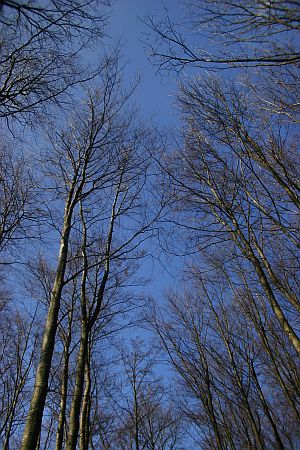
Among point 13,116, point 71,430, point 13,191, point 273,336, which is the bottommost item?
point 71,430

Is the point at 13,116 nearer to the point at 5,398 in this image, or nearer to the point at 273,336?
the point at 273,336

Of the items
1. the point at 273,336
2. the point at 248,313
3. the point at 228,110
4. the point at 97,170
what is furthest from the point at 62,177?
the point at 273,336

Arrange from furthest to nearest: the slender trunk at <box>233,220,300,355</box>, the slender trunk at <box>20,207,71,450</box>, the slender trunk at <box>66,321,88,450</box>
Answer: the slender trunk at <box>66,321,88,450</box> → the slender trunk at <box>233,220,300,355</box> → the slender trunk at <box>20,207,71,450</box>

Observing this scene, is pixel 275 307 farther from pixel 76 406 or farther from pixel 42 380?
pixel 76 406

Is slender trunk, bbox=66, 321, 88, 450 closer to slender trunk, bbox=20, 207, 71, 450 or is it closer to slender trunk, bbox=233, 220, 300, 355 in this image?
slender trunk, bbox=20, 207, 71, 450

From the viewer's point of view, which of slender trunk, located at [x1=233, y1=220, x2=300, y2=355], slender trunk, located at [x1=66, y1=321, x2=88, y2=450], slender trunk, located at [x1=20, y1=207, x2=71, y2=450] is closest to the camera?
slender trunk, located at [x1=20, y1=207, x2=71, y2=450]

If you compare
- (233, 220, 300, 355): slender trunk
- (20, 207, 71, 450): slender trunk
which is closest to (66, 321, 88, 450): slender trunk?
(20, 207, 71, 450): slender trunk

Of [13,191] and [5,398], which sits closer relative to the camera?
[13,191]

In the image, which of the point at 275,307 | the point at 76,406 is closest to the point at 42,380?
→ the point at 76,406

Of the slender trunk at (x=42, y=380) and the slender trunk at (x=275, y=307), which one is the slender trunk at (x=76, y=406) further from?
the slender trunk at (x=275, y=307)

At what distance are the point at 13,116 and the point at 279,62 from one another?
360cm

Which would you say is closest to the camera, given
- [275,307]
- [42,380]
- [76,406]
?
[42,380]

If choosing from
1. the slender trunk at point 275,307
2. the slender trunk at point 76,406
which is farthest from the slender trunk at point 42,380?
the slender trunk at point 275,307

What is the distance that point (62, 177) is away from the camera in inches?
251
